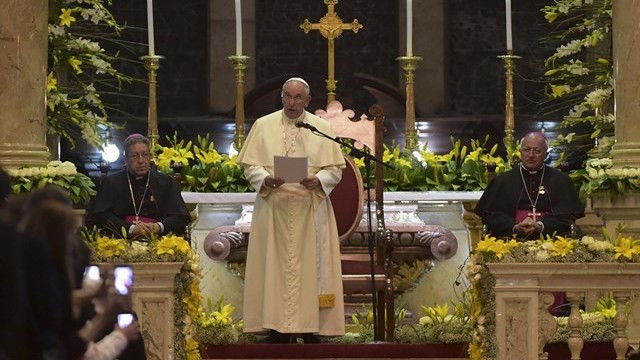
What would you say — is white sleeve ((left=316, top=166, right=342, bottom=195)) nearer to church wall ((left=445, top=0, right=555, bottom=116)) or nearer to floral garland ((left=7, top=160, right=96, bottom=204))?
floral garland ((left=7, top=160, right=96, bottom=204))

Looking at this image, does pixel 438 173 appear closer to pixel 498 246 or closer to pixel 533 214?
pixel 533 214

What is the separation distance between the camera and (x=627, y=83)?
1238 centimetres

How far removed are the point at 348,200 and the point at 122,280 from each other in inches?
205

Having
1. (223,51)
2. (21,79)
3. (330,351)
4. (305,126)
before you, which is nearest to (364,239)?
(330,351)

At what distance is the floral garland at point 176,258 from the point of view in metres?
10.5

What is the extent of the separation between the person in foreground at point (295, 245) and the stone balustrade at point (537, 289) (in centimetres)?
169

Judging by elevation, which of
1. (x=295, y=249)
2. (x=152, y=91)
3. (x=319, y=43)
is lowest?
(x=295, y=249)

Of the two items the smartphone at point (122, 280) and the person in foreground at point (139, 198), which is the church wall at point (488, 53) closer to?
the person in foreground at point (139, 198)

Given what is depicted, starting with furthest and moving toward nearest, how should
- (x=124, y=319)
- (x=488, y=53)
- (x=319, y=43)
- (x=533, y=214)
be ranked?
1. (x=319, y=43)
2. (x=488, y=53)
3. (x=533, y=214)
4. (x=124, y=319)

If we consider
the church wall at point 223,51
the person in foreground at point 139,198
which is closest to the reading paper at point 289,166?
the person in foreground at point 139,198

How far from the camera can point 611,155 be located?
492 inches

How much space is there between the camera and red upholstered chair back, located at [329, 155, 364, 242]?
1259cm

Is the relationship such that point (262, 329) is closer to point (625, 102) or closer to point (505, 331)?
point (505, 331)

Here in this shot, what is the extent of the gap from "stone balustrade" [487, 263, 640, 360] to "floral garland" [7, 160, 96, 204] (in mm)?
3085
